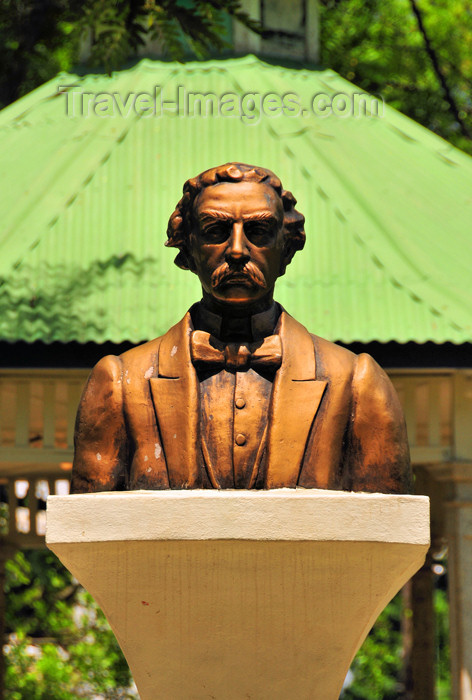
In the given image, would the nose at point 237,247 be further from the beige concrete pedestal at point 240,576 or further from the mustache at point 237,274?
the beige concrete pedestal at point 240,576

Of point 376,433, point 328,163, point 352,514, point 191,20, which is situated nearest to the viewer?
point 352,514

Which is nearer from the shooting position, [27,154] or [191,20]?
[191,20]

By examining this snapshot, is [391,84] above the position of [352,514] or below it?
below

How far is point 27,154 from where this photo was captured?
12141 millimetres

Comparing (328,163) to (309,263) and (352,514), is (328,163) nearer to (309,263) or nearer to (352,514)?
(309,263)

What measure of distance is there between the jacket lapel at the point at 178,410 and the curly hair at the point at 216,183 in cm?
44

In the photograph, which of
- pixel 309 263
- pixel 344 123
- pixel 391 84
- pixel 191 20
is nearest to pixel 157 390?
pixel 191 20

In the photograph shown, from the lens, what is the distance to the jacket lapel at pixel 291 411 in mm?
5473

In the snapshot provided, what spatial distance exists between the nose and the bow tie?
371 millimetres

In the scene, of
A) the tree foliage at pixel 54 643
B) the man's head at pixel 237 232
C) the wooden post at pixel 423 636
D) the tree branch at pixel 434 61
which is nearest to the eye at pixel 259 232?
the man's head at pixel 237 232

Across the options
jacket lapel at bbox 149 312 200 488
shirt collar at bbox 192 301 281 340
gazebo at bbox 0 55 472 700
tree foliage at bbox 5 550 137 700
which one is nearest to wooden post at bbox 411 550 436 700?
gazebo at bbox 0 55 472 700

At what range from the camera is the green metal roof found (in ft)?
34.4

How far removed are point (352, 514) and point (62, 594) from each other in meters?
15.5

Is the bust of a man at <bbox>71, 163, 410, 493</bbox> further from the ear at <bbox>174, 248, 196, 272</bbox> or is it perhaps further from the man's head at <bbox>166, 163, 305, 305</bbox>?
the ear at <bbox>174, 248, 196, 272</bbox>
